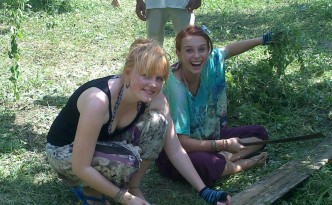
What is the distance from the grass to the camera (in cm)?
323

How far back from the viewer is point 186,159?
283 centimetres

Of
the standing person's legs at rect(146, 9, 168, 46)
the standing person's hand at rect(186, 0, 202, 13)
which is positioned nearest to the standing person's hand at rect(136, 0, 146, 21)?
the standing person's legs at rect(146, 9, 168, 46)

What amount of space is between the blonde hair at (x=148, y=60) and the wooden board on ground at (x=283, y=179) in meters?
0.79

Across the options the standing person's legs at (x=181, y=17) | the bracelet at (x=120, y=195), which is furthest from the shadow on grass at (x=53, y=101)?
the bracelet at (x=120, y=195)

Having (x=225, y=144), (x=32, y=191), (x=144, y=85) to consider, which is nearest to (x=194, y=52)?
(x=225, y=144)

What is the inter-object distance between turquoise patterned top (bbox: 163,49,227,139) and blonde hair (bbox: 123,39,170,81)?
56 centimetres

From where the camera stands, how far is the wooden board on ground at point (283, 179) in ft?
9.27

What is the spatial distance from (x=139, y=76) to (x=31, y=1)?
5.79 meters

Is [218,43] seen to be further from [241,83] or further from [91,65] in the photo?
[241,83]

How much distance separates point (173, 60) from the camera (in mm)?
5367

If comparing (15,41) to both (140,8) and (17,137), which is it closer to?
(17,137)

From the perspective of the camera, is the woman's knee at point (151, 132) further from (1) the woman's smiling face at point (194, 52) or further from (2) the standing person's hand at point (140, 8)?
(2) the standing person's hand at point (140, 8)

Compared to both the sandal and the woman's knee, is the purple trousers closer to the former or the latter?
the woman's knee

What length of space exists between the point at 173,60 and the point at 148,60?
112 inches
